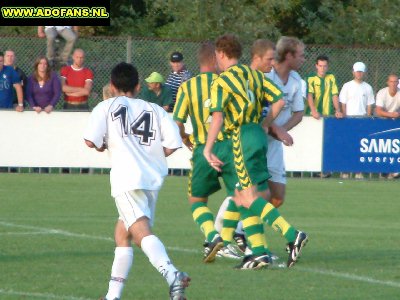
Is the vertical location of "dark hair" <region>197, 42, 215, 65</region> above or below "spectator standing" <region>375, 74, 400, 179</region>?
above

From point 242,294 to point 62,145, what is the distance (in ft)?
41.7

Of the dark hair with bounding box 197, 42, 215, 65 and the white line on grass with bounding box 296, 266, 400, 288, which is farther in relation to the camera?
the dark hair with bounding box 197, 42, 215, 65

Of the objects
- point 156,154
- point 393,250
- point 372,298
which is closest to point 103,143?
point 156,154

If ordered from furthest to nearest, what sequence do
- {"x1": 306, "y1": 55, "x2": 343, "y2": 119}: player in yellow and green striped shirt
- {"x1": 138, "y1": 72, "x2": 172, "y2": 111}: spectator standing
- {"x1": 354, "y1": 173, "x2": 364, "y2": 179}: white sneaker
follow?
{"x1": 306, "y1": 55, "x2": 343, "y2": 119}: player in yellow and green striped shirt, {"x1": 354, "y1": 173, "x2": 364, "y2": 179}: white sneaker, {"x1": 138, "y1": 72, "x2": 172, "y2": 111}: spectator standing

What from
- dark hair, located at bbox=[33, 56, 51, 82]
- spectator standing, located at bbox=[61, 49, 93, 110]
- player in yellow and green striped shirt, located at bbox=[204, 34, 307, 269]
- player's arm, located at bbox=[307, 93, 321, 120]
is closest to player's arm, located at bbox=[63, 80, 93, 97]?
spectator standing, located at bbox=[61, 49, 93, 110]

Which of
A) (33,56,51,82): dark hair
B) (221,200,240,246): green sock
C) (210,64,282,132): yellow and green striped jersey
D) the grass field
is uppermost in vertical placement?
(210,64,282,132): yellow and green striped jersey

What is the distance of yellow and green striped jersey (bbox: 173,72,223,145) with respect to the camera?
1120 centimetres

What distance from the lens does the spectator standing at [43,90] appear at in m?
21.4

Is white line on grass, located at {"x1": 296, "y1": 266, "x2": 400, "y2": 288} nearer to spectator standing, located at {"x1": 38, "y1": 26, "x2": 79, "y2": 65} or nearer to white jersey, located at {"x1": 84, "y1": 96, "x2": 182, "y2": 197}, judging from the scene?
white jersey, located at {"x1": 84, "y1": 96, "x2": 182, "y2": 197}

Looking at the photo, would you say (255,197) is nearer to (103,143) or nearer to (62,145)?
(103,143)

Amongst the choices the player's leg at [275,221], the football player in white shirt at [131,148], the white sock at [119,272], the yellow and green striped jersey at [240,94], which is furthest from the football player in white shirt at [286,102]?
the white sock at [119,272]

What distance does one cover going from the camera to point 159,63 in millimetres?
23641

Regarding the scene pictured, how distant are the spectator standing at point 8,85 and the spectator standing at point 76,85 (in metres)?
0.82

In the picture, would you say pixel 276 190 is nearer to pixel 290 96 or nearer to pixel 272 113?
pixel 290 96
